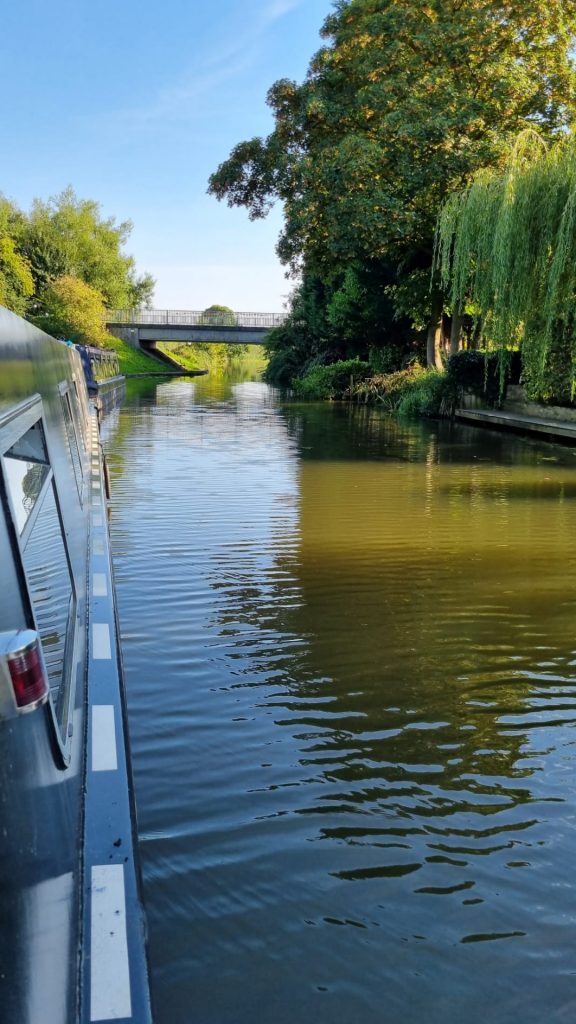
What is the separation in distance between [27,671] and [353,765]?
7.91 ft

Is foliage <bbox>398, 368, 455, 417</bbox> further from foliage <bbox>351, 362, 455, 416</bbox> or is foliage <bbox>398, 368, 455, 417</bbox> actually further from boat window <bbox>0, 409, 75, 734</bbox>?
boat window <bbox>0, 409, 75, 734</bbox>

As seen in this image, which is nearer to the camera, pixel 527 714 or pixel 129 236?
pixel 527 714

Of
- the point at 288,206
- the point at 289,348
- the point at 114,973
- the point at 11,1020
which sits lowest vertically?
the point at 114,973

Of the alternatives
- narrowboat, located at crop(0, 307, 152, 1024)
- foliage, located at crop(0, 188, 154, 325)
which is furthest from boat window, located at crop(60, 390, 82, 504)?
foliage, located at crop(0, 188, 154, 325)

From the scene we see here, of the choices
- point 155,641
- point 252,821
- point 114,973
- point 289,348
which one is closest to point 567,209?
point 155,641

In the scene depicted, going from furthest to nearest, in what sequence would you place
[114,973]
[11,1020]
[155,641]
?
[155,641] < [114,973] < [11,1020]

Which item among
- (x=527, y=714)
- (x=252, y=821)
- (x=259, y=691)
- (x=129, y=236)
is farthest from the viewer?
(x=129, y=236)

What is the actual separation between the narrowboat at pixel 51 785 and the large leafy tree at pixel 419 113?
67.6ft

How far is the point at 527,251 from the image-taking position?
1542 cm

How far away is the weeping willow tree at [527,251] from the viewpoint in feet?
48.9

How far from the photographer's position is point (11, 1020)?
1234 millimetres

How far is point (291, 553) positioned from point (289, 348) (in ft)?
121

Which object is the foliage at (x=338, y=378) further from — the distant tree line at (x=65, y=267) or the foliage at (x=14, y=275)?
the foliage at (x=14, y=275)

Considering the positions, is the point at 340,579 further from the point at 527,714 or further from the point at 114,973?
the point at 114,973
